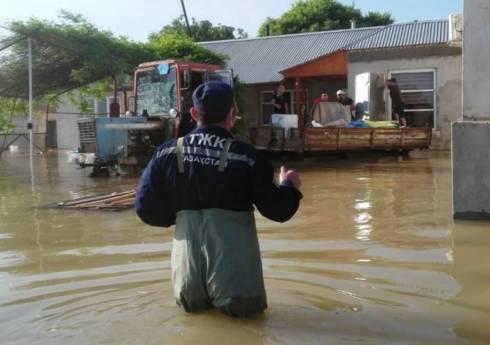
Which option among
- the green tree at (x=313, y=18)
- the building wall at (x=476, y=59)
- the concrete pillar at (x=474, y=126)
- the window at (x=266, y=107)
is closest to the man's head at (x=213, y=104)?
the concrete pillar at (x=474, y=126)

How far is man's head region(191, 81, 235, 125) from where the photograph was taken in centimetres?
374

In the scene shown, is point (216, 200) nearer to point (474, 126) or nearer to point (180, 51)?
point (474, 126)

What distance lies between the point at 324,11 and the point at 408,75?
86.3ft

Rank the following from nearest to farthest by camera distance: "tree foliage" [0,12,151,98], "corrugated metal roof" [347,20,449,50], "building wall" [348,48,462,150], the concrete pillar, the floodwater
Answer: the floodwater
the concrete pillar
"tree foliage" [0,12,151,98]
"building wall" [348,48,462,150]
"corrugated metal roof" [347,20,449,50]

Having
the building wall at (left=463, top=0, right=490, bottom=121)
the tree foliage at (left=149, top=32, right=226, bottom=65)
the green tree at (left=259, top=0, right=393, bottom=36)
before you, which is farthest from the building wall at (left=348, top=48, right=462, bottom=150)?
the green tree at (left=259, top=0, right=393, bottom=36)

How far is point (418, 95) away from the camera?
69.5ft

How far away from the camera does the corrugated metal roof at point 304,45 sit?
22094 millimetres

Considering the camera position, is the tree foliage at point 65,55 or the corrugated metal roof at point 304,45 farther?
the corrugated metal roof at point 304,45

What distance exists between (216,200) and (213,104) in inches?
20.9

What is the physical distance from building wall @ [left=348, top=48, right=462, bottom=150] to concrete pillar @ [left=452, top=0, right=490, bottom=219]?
13514 millimetres

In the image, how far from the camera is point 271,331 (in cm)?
386

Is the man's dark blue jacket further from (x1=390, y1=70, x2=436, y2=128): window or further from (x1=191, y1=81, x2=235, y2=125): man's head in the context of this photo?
(x1=390, y1=70, x2=436, y2=128): window

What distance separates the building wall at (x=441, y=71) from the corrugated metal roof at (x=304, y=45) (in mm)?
353

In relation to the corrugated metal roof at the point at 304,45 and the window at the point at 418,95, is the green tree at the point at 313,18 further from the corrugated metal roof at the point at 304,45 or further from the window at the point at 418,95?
the window at the point at 418,95
